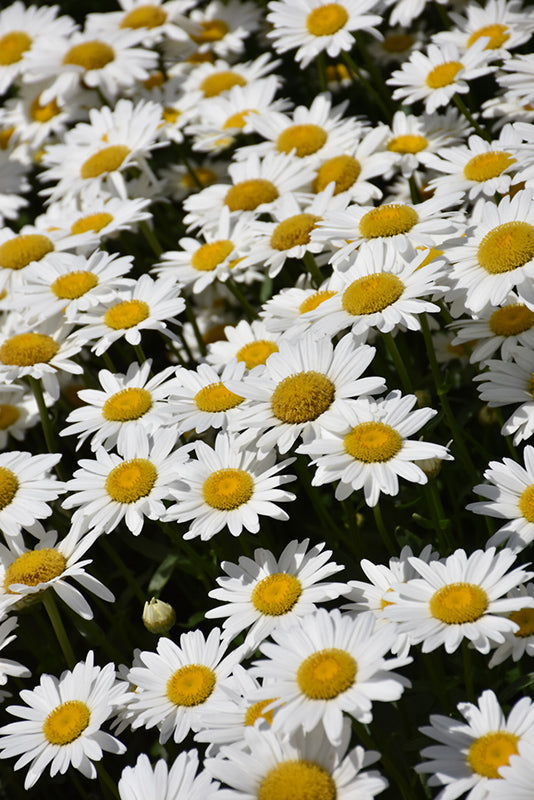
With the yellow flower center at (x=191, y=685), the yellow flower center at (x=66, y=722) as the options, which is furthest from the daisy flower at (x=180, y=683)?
the yellow flower center at (x=66, y=722)

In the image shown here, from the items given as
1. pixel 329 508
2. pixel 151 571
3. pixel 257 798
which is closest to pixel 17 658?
pixel 151 571

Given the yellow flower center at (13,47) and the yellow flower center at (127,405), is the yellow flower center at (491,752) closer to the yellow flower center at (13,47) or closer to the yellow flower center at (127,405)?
the yellow flower center at (127,405)

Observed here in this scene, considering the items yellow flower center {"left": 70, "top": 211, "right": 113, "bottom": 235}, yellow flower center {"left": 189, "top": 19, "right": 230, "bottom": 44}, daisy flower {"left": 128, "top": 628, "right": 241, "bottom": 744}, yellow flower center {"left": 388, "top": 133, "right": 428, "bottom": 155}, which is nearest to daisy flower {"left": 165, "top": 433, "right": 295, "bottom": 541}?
daisy flower {"left": 128, "top": 628, "right": 241, "bottom": 744}

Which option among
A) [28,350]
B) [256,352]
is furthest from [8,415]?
[256,352]

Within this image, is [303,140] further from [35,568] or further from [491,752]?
[491,752]

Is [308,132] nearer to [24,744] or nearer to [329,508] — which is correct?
[329,508]

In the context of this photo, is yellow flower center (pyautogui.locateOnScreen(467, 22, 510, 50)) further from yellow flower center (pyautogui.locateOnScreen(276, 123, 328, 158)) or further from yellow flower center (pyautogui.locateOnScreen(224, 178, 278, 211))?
yellow flower center (pyautogui.locateOnScreen(224, 178, 278, 211))
